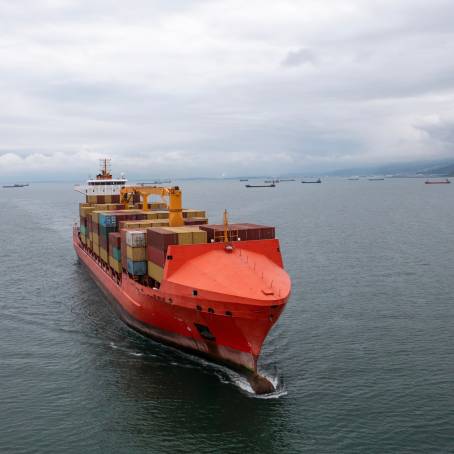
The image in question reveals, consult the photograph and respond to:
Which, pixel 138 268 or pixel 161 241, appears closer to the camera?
pixel 161 241

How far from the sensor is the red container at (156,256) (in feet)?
124

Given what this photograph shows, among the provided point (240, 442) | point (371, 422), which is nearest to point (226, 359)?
point (240, 442)

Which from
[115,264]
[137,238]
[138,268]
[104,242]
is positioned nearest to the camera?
[137,238]

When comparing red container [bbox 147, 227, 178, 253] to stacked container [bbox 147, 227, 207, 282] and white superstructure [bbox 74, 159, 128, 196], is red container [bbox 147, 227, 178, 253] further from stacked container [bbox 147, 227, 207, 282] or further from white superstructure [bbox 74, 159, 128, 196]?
white superstructure [bbox 74, 159, 128, 196]

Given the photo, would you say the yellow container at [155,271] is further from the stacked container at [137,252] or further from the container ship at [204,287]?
the stacked container at [137,252]

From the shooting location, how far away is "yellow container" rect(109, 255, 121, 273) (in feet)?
157

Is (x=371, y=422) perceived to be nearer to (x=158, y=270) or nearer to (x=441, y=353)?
(x=441, y=353)

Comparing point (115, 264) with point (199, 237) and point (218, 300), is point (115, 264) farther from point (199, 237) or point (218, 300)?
point (218, 300)

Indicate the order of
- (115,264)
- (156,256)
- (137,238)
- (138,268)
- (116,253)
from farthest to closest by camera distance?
(115,264) < (116,253) < (138,268) < (137,238) < (156,256)

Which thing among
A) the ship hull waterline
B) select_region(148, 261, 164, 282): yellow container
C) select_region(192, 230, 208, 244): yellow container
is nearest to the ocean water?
the ship hull waterline

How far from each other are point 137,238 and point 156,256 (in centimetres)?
364

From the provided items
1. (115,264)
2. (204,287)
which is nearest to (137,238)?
(115,264)

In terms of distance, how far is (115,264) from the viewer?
49594 mm

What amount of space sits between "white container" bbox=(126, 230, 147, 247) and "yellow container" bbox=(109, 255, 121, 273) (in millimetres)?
6441
